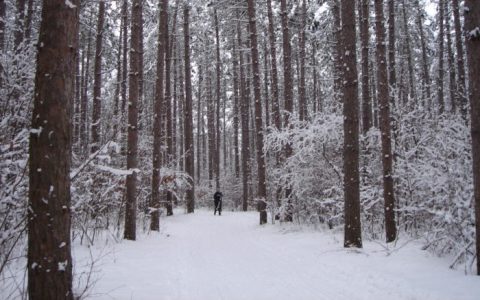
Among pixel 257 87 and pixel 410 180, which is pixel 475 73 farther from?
pixel 257 87

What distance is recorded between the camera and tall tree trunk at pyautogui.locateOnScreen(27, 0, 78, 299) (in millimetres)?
3605

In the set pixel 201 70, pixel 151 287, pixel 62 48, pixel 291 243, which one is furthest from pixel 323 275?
pixel 201 70

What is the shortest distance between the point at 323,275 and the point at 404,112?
724 cm

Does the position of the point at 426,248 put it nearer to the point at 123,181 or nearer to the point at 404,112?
the point at 404,112

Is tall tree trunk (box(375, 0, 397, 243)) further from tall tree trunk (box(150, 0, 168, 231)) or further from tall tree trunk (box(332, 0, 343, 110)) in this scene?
tall tree trunk (box(150, 0, 168, 231))

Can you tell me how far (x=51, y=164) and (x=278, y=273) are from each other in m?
4.77

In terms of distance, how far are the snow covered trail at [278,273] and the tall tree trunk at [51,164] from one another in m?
1.53

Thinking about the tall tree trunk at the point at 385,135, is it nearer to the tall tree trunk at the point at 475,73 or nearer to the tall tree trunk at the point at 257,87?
the tall tree trunk at the point at 475,73

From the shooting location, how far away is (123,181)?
12766 millimetres

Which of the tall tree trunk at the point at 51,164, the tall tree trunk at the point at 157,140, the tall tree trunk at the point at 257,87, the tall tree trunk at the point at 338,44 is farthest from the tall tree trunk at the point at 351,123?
the tall tree trunk at the point at 257,87

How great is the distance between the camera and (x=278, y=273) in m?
7.17

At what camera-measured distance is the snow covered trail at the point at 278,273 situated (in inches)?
216

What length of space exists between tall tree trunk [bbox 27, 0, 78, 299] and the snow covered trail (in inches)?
60.1

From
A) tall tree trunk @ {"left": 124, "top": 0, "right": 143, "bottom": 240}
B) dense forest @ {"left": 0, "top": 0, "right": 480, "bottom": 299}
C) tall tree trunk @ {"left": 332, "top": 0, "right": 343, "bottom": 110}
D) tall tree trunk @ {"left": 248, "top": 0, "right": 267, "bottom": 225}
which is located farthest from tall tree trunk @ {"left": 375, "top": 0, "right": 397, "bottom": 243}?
tall tree trunk @ {"left": 248, "top": 0, "right": 267, "bottom": 225}
